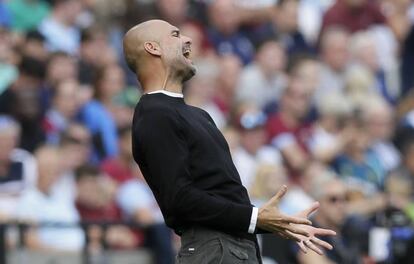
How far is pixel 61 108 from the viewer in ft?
36.9

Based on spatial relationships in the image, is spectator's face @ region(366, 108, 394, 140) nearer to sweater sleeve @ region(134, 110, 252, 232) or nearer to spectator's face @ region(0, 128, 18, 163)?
spectator's face @ region(0, 128, 18, 163)

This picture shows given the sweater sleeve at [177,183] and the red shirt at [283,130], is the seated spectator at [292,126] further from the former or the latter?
the sweater sleeve at [177,183]

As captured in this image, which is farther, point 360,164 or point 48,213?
point 360,164

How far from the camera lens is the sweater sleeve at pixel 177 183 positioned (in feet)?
18.2

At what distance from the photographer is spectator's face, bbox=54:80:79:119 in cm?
1119

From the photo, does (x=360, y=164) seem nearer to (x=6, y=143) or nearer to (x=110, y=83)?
(x=110, y=83)

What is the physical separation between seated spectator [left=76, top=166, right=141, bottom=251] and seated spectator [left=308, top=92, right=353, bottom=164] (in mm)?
2849

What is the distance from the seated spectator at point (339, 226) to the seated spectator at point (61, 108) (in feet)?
8.36

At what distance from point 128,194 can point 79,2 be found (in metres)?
3.08

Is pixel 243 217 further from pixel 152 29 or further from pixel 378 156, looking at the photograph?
pixel 378 156

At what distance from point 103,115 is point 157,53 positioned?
232 inches

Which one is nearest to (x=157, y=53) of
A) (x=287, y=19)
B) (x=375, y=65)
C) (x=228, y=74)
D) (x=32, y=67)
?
(x=32, y=67)

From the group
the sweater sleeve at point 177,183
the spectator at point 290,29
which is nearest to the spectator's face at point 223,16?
the spectator at point 290,29

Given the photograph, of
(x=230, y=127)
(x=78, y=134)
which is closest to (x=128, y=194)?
(x=78, y=134)
